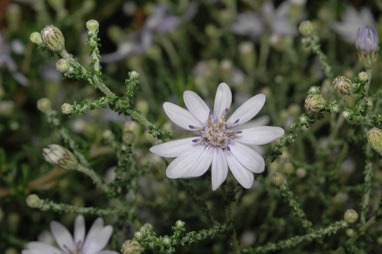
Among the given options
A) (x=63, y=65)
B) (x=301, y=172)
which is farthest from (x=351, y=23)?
(x=63, y=65)

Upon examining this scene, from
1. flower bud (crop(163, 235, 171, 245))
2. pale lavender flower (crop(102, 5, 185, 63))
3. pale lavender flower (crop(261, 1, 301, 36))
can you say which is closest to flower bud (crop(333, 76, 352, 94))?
flower bud (crop(163, 235, 171, 245))

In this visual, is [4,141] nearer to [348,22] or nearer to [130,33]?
[130,33]

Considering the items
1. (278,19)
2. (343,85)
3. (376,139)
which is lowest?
(376,139)

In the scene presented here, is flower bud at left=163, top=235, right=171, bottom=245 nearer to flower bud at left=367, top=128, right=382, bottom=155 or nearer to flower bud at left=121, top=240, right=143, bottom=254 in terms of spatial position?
flower bud at left=121, top=240, right=143, bottom=254

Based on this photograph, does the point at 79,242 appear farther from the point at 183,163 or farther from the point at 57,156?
the point at 183,163

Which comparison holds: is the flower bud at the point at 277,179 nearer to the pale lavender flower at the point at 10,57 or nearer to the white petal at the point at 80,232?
the white petal at the point at 80,232

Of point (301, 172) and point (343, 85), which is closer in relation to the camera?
point (343, 85)

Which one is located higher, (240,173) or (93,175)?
(93,175)
